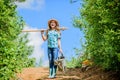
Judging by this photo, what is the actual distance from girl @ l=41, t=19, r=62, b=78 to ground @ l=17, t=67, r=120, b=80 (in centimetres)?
38

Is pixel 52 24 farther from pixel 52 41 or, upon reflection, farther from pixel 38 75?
pixel 38 75

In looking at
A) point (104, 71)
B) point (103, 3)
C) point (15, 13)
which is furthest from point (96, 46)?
point (15, 13)

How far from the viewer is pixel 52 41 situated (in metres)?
17.0

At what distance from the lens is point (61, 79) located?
16.4 m

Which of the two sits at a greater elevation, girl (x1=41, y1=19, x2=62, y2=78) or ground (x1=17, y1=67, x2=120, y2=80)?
girl (x1=41, y1=19, x2=62, y2=78)

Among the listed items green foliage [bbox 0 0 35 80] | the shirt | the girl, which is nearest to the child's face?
the girl

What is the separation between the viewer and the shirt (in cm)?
1694

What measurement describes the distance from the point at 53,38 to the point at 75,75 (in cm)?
176

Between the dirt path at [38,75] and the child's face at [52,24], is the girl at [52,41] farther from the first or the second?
the dirt path at [38,75]

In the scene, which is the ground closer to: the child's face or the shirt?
the shirt

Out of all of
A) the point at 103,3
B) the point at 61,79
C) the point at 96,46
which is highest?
the point at 103,3

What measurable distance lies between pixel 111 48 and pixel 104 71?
3370mm

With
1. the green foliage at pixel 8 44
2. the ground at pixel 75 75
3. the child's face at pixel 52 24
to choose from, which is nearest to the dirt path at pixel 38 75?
the ground at pixel 75 75

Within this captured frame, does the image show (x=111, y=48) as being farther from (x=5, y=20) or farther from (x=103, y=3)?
(x=5, y=20)
